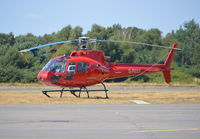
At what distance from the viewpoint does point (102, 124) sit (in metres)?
11.5

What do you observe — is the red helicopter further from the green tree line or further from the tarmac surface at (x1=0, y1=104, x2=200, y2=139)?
the green tree line

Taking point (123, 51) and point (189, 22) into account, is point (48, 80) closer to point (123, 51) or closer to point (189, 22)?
point (123, 51)

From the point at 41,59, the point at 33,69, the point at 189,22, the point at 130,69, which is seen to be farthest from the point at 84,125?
the point at 189,22

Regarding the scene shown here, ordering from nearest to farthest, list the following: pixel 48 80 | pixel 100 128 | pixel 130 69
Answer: pixel 100 128 < pixel 48 80 < pixel 130 69

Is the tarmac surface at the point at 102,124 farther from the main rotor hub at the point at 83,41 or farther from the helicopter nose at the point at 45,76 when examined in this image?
the main rotor hub at the point at 83,41

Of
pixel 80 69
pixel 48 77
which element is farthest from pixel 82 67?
pixel 48 77

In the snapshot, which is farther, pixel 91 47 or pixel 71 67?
pixel 91 47

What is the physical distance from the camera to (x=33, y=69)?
A: 49781 millimetres

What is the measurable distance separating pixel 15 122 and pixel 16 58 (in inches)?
1656

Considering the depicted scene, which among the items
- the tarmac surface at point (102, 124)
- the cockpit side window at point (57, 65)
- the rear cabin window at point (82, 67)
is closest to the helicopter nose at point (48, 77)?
the cockpit side window at point (57, 65)

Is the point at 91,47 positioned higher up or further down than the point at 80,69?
higher up

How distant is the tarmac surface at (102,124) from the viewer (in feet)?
31.9

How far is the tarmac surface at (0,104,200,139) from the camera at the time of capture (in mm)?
9734

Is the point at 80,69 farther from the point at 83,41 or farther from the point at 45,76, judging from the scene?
the point at 45,76
